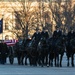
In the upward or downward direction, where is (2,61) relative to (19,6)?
downward

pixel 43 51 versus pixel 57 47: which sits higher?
pixel 57 47

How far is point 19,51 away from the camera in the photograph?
34.0m

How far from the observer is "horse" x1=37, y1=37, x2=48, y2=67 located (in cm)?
2939

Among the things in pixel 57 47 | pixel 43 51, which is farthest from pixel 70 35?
pixel 43 51

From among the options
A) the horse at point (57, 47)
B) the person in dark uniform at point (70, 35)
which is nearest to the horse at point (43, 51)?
the horse at point (57, 47)

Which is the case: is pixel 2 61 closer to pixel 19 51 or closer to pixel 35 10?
pixel 19 51

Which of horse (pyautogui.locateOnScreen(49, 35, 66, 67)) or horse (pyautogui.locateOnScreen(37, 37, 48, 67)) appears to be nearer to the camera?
horse (pyautogui.locateOnScreen(49, 35, 66, 67))

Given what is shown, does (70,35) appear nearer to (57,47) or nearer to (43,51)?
(57,47)

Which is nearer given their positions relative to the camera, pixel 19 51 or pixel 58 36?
pixel 58 36

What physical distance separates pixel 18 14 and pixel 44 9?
1170cm

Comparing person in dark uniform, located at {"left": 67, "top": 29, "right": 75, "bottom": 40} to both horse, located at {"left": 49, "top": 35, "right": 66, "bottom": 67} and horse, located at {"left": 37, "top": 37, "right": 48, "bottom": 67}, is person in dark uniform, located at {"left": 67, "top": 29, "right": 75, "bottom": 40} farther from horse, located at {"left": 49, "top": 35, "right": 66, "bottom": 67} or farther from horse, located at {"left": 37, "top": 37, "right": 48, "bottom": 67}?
horse, located at {"left": 37, "top": 37, "right": 48, "bottom": 67}

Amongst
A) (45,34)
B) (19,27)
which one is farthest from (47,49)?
(19,27)

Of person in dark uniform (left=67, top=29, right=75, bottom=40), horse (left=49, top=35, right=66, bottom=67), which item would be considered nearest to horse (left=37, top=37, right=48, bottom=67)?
horse (left=49, top=35, right=66, bottom=67)

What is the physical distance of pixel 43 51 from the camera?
29797 mm
